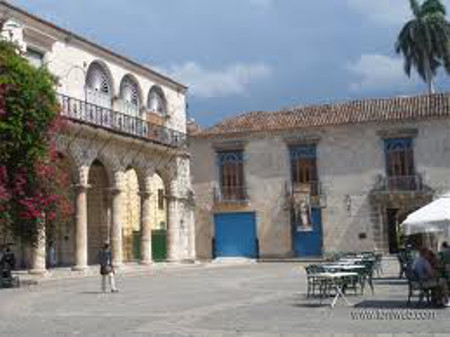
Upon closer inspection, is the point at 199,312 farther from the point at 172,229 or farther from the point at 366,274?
the point at 172,229

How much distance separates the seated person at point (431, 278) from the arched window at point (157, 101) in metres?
24.1

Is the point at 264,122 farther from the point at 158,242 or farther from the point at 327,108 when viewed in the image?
the point at 158,242

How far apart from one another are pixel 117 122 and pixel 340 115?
46.9ft

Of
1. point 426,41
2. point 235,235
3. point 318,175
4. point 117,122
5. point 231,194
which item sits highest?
point 426,41

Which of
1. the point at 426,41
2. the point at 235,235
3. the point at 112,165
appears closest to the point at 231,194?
the point at 235,235

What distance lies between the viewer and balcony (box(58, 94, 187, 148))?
89.6 ft

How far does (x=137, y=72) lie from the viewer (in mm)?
34062

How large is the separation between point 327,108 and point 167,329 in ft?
104

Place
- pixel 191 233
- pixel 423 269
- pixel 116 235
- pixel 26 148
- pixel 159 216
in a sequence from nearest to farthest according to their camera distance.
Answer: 1. pixel 423 269
2. pixel 26 148
3. pixel 116 235
4. pixel 191 233
5. pixel 159 216

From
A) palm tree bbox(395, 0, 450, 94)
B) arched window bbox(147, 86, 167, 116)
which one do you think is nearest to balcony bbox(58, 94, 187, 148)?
arched window bbox(147, 86, 167, 116)

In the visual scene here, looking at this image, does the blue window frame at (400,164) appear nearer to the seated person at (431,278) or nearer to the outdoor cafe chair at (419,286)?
the outdoor cafe chair at (419,286)

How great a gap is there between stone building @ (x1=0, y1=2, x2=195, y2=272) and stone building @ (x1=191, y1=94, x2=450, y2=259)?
130 inches

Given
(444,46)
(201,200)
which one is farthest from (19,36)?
(444,46)

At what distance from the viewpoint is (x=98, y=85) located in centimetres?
3098
